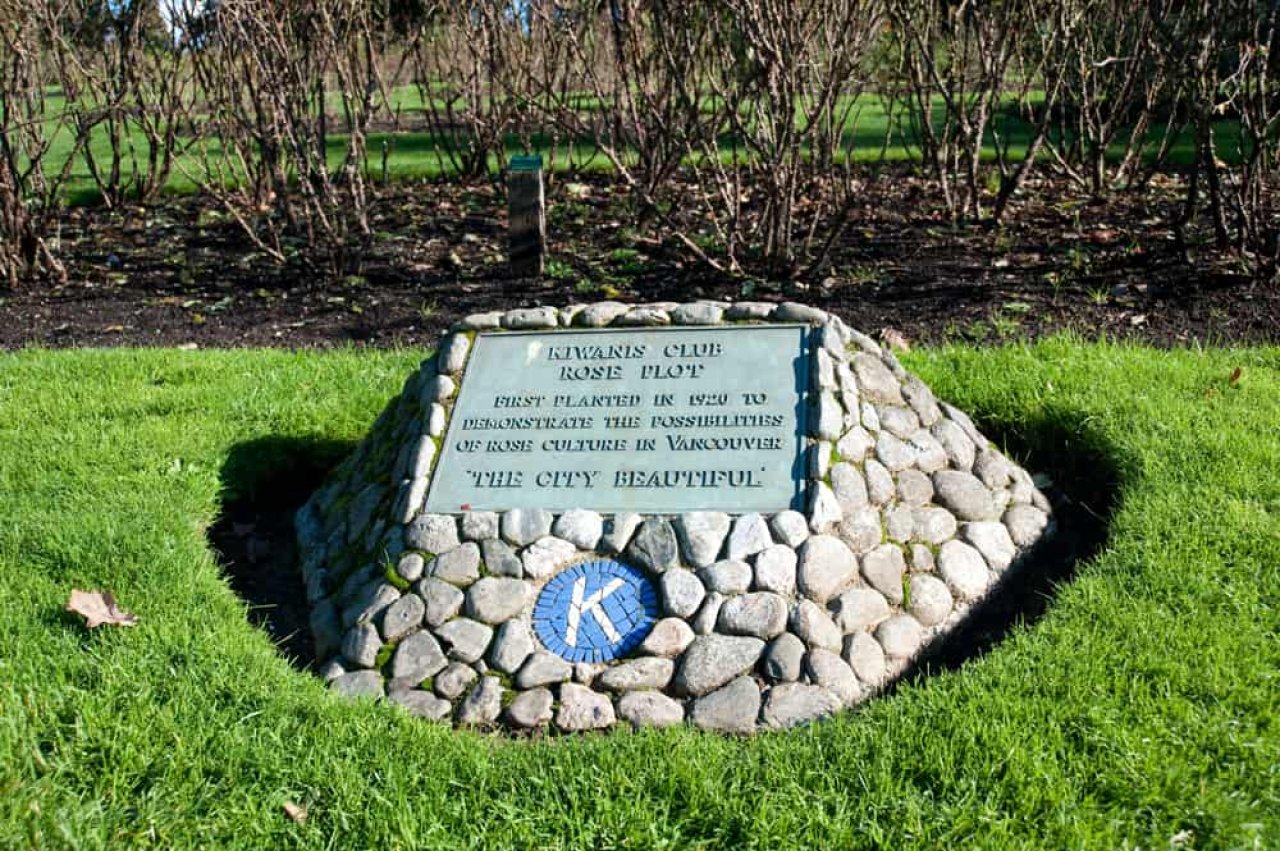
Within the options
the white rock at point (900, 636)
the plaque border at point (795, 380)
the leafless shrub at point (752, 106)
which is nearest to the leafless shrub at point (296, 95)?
the leafless shrub at point (752, 106)

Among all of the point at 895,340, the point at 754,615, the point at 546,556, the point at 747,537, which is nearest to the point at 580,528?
the point at 546,556

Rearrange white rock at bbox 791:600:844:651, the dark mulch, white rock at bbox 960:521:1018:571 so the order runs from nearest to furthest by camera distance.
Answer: white rock at bbox 791:600:844:651, white rock at bbox 960:521:1018:571, the dark mulch

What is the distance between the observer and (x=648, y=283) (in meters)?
7.40

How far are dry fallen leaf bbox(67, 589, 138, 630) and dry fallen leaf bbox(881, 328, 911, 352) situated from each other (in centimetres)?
361

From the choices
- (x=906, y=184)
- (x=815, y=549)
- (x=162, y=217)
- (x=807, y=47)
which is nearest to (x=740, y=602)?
(x=815, y=549)

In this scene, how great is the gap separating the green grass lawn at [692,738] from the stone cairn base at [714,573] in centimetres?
25

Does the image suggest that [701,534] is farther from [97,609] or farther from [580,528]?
[97,609]

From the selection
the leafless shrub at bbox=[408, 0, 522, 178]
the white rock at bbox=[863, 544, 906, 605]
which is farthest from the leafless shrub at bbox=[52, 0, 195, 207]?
the white rock at bbox=[863, 544, 906, 605]

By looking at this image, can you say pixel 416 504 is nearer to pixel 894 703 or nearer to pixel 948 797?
pixel 894 703

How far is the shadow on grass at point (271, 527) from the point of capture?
4.29 m

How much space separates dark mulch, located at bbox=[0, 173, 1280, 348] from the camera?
6578mm

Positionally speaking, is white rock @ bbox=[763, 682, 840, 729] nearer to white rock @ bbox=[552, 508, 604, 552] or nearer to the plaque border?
the plaque border

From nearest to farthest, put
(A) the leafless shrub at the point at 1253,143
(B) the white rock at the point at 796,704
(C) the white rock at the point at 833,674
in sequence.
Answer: (B) the white rock at the point at 796,704
(C) the white rock at the point at 833,674
(A) the leafless shrub at the point at 1253,143

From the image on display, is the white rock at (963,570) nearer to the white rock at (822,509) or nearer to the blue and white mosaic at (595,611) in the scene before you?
the white rock at (822,509)
